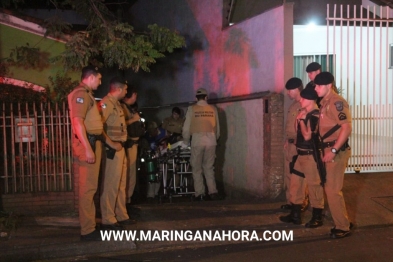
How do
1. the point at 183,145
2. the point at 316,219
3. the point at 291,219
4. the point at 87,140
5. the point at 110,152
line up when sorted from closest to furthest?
the point at 87,140 → the point at 110,152 → the point at 316,219 → the point at 291,219 → the point at 183,145

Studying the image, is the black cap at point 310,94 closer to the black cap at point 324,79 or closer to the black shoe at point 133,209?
the black cap at point 324,79

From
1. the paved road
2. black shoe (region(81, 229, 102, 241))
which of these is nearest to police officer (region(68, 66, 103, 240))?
black shoe (region(81, 229, 102, 241))

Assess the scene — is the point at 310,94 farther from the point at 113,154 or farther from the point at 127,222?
the point at 127,222

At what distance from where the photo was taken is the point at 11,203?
309 inches

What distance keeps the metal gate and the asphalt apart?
111 cm

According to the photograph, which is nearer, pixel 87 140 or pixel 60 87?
pixel 87 140

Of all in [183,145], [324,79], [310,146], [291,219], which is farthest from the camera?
[183,145]

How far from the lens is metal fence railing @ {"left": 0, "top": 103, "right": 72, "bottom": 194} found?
7.84 meters

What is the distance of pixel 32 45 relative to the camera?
10344mm

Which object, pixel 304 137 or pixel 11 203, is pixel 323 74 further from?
pixel 11 203

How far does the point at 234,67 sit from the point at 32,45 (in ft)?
12.7

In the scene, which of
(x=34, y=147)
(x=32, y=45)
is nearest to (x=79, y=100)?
(x=34, y=147)

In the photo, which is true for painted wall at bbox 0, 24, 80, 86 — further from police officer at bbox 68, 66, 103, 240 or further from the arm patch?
the arm patch

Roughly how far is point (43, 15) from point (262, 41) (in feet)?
38.0
